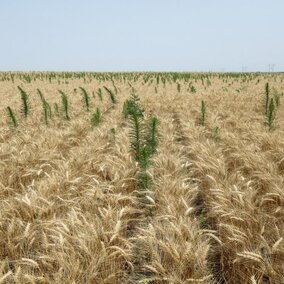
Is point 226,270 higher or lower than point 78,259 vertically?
lower

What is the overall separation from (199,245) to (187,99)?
10.4 metres

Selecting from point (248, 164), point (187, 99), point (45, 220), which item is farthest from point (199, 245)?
point (187, 99)

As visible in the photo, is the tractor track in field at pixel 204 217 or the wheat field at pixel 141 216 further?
the tractor track in field at pixel 204 217

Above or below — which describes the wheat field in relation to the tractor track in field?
above

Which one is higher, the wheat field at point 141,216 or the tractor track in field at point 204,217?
the wheat field at point 141,216

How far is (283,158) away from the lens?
16.6 ft

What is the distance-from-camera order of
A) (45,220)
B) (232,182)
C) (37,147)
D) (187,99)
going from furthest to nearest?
(187,99) < (37,147) < (232,182) < (45,220)

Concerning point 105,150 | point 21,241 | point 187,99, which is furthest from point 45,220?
point 187,99

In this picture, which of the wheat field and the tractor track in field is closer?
the wheat field

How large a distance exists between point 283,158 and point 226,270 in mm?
2396

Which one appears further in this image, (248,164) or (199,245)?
(248,164)

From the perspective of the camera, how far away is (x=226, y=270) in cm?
313

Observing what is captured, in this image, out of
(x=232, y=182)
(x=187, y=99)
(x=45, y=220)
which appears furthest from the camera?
(x=187, y=99)

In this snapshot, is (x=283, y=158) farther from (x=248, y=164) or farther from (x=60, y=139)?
(x=60, y=139)
